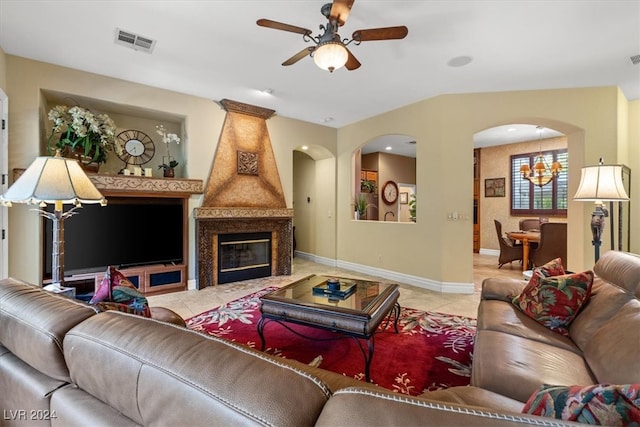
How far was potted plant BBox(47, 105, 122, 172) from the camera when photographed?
3490 mm

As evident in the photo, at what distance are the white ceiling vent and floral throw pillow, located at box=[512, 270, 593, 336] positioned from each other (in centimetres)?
416

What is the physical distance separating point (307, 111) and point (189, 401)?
5068 millimetres

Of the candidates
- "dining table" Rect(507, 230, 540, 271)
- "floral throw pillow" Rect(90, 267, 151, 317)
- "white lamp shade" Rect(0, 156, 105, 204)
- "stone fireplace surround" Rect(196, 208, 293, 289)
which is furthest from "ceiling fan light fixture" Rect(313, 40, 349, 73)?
"dining table" Rect(507, 230, 540, 271)

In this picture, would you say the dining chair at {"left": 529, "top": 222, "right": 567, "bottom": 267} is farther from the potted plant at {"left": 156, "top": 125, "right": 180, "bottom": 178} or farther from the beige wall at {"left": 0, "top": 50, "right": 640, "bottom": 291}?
the potted plant at {"left": 156, "top": 125, "right": 180, "bottom": 178}

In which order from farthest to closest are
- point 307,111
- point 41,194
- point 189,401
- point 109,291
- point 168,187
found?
point 307,111 → point 168,187 → point 41,194 → point 109,291 → point 189,401

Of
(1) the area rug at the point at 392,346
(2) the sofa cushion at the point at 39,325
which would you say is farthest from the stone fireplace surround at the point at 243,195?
(2) the sofa cushion at the point at 39,325

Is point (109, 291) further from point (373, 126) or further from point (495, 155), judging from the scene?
point (495, 155)

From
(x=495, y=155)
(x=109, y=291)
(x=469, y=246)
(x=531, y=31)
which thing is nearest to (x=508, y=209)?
(x=495, y=155)

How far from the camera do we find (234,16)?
2605mm

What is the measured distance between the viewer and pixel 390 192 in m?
8.77

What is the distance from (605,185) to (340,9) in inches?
110

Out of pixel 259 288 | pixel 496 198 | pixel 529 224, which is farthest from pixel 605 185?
pixel 496 198

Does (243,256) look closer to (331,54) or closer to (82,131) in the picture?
(82,131)

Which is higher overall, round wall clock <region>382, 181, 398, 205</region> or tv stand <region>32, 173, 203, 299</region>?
round wall clock <region>382, 181, 398, 205</region>
